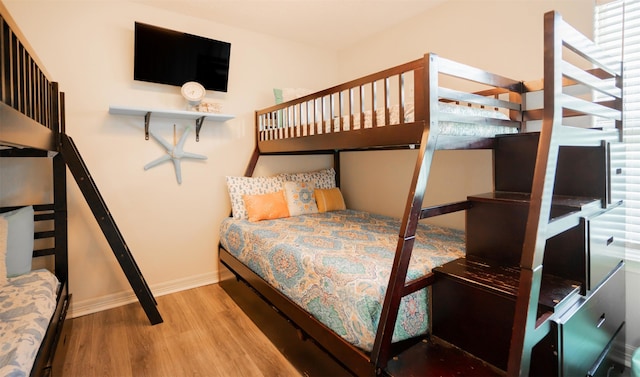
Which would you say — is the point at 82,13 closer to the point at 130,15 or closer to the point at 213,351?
the point at 130,15

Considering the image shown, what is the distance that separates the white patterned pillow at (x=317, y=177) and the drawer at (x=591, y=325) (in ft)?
8.44

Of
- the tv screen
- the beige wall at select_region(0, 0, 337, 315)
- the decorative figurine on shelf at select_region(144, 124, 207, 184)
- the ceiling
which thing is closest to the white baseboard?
the beige wall at select_region(0, 0, 337, 315)

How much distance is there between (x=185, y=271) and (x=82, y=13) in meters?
2.31

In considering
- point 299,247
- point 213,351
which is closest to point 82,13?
point 299,247

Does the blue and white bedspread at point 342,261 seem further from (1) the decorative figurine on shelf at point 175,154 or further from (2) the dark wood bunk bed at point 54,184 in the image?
(2) the dark wood bunk bed at point 54,184

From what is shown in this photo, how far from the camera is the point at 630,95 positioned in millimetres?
1845

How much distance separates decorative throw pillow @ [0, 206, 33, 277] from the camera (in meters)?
1.97

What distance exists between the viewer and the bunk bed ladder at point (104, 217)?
214cm

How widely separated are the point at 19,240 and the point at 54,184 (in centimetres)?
44

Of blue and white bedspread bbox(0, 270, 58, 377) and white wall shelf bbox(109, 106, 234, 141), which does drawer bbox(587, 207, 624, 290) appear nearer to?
blue and white bedspread bbox(0, 270, 58, 377)

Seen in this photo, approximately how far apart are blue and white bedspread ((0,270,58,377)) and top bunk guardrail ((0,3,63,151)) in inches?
31.0

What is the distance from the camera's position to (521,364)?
40.6 inches

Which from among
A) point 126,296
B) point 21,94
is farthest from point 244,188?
point 21,94

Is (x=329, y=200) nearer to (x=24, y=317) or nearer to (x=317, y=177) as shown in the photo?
(x=317, y=177)
